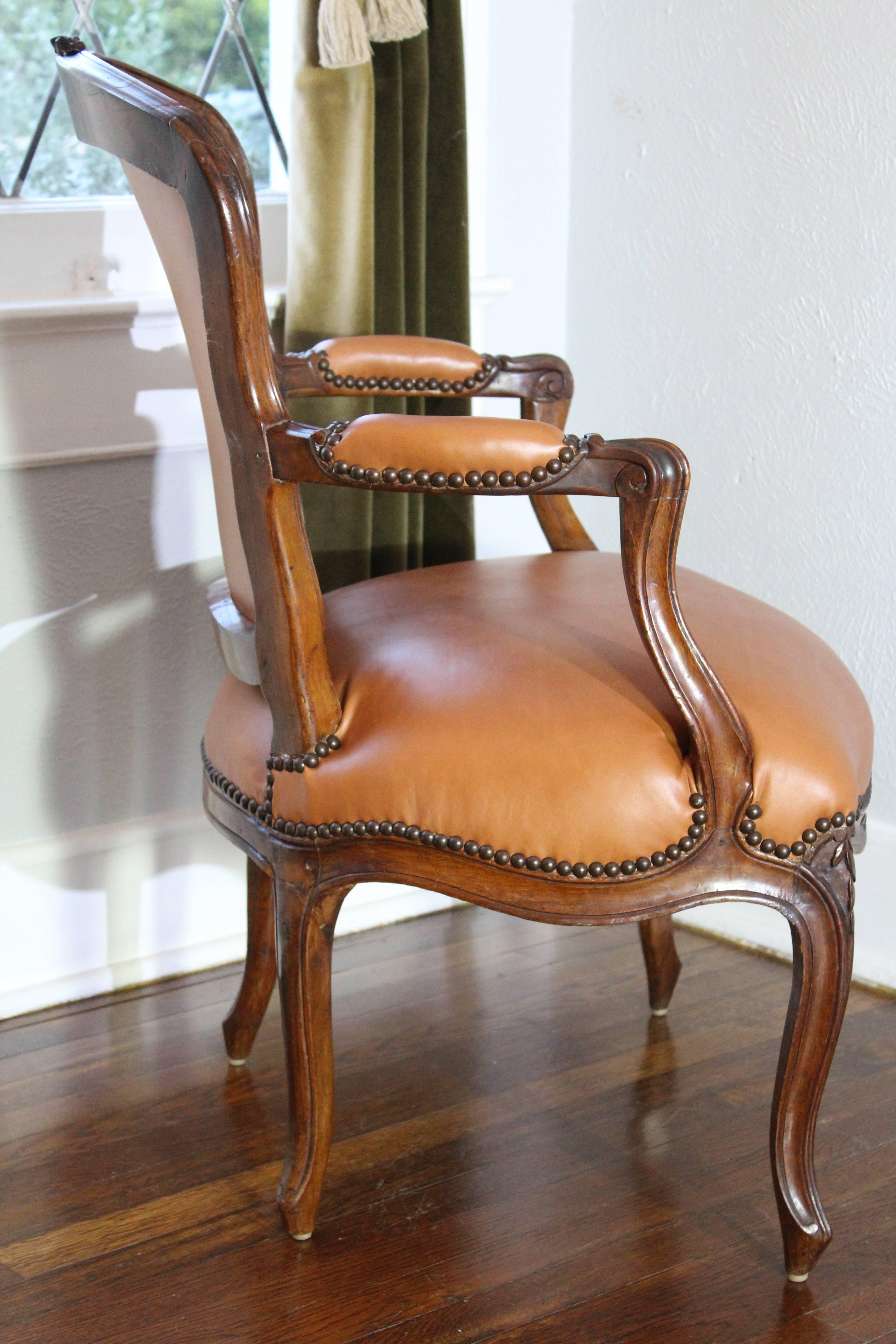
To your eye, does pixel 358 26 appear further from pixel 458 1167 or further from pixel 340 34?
pixel 458 1167

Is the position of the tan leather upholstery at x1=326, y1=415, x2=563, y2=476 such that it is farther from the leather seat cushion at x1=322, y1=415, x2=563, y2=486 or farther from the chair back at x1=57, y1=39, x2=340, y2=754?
the chair back at x1=57, y1=39, x2=340, y2=754

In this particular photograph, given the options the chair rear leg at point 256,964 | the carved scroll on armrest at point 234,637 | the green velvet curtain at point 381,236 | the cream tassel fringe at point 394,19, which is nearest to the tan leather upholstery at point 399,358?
the green velvet curtain at point 381,236

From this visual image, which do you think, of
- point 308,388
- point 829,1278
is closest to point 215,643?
point 308,388

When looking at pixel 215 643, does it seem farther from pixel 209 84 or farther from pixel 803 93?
pixel 803 93

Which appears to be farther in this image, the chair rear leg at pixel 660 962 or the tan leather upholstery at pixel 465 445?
the chair rear leg at pixel 660 962

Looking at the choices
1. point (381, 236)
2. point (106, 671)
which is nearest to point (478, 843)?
point (106, 671)

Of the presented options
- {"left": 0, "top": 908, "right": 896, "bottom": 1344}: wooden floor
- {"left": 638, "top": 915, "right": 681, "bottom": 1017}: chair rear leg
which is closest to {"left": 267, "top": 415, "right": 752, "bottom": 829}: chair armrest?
{"left": 0, "top": 908, "right": 896, "bottom": 1344}: wooden floor

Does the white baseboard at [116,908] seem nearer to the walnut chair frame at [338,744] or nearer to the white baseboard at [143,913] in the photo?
the white baseboard at [143,913]

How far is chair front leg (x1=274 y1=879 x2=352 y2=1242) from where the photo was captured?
113 centimetres

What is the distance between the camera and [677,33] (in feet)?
5.90

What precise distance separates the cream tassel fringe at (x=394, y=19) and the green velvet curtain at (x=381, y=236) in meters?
0.04

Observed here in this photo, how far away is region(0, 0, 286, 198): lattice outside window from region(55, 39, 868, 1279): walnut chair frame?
1.81 ft

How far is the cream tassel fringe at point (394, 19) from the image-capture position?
5.18 feet

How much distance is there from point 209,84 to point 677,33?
2.09ft
